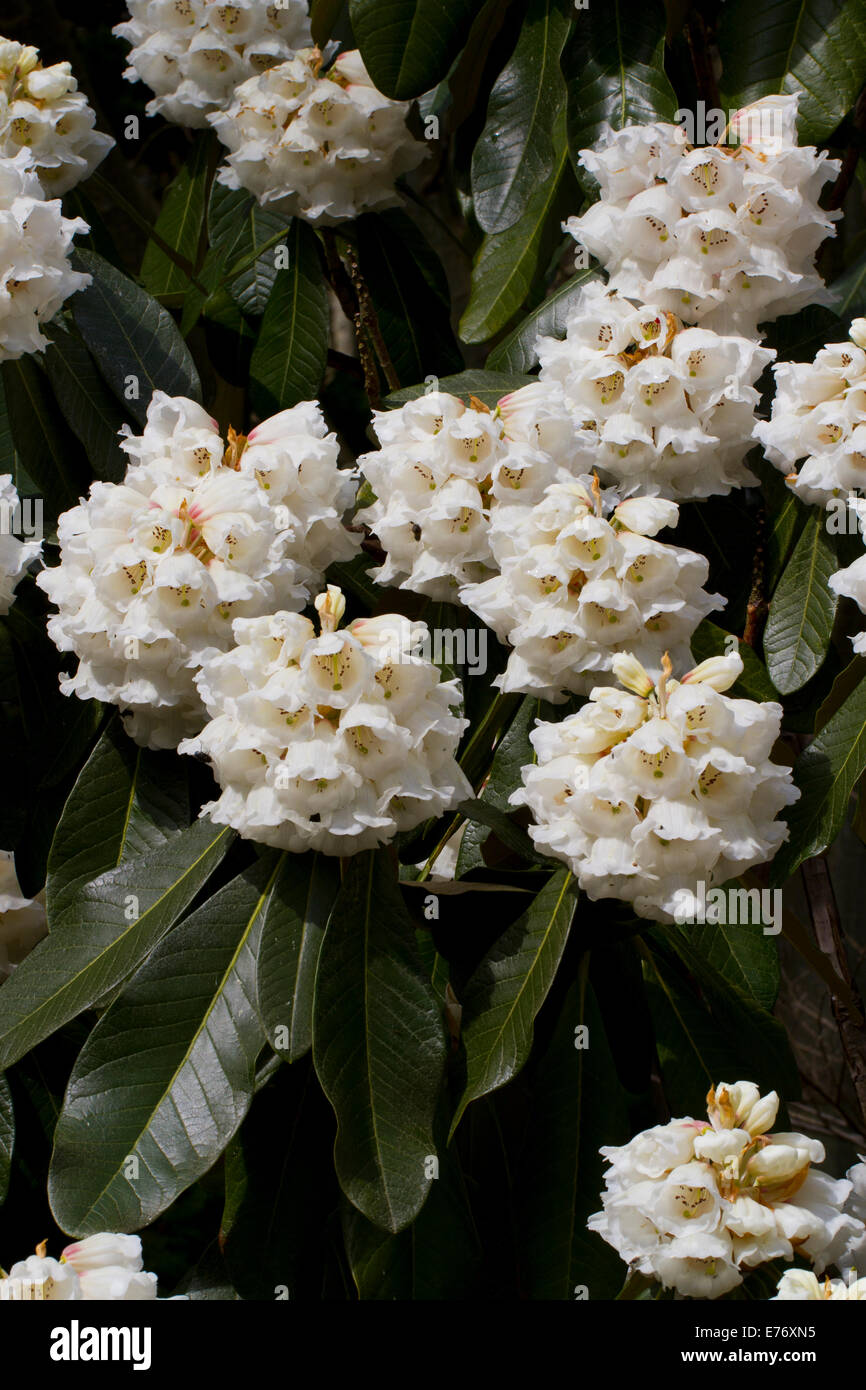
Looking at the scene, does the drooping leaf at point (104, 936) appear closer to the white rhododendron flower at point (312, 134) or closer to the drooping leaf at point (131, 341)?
the drooping leaf at point (131, 341)

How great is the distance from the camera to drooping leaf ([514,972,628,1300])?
137 cm

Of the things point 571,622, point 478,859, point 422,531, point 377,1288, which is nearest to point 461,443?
point 422,531

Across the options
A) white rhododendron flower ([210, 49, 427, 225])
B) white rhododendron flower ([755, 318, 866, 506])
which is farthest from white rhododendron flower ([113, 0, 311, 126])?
white rhododendron flower ([755, 318, 866, 506])

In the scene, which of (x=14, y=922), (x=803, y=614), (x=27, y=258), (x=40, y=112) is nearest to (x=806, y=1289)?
(x=803, y=614)

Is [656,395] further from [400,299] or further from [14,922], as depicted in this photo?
[14,922]

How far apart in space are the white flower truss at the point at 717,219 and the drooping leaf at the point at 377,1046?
621 mm

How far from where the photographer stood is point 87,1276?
3.55ft

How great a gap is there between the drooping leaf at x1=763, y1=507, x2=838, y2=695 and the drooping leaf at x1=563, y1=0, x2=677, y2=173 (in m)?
0.51

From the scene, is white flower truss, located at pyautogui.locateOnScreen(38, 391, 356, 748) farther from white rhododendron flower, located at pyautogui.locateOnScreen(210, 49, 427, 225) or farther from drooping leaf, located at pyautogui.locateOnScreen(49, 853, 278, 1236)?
white rhododendron flower, located at pyautogui.locateOnScreen(210, 49, 427, 225)

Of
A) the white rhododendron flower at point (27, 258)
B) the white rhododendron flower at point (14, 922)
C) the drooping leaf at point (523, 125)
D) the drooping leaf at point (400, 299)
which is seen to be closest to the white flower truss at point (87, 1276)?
the white rhododendron flower at point (14, 922)

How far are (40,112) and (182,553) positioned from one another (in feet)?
2.40

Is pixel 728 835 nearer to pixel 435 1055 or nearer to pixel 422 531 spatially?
pixel 435 1055

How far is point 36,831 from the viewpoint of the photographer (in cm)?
165

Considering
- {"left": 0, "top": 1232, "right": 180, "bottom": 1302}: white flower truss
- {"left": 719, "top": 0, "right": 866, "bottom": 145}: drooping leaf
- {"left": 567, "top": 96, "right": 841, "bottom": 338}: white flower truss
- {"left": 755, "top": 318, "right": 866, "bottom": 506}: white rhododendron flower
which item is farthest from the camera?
{"left": 719, "top": 0, "right": 866, "bottom": 145}: drooping leaf
